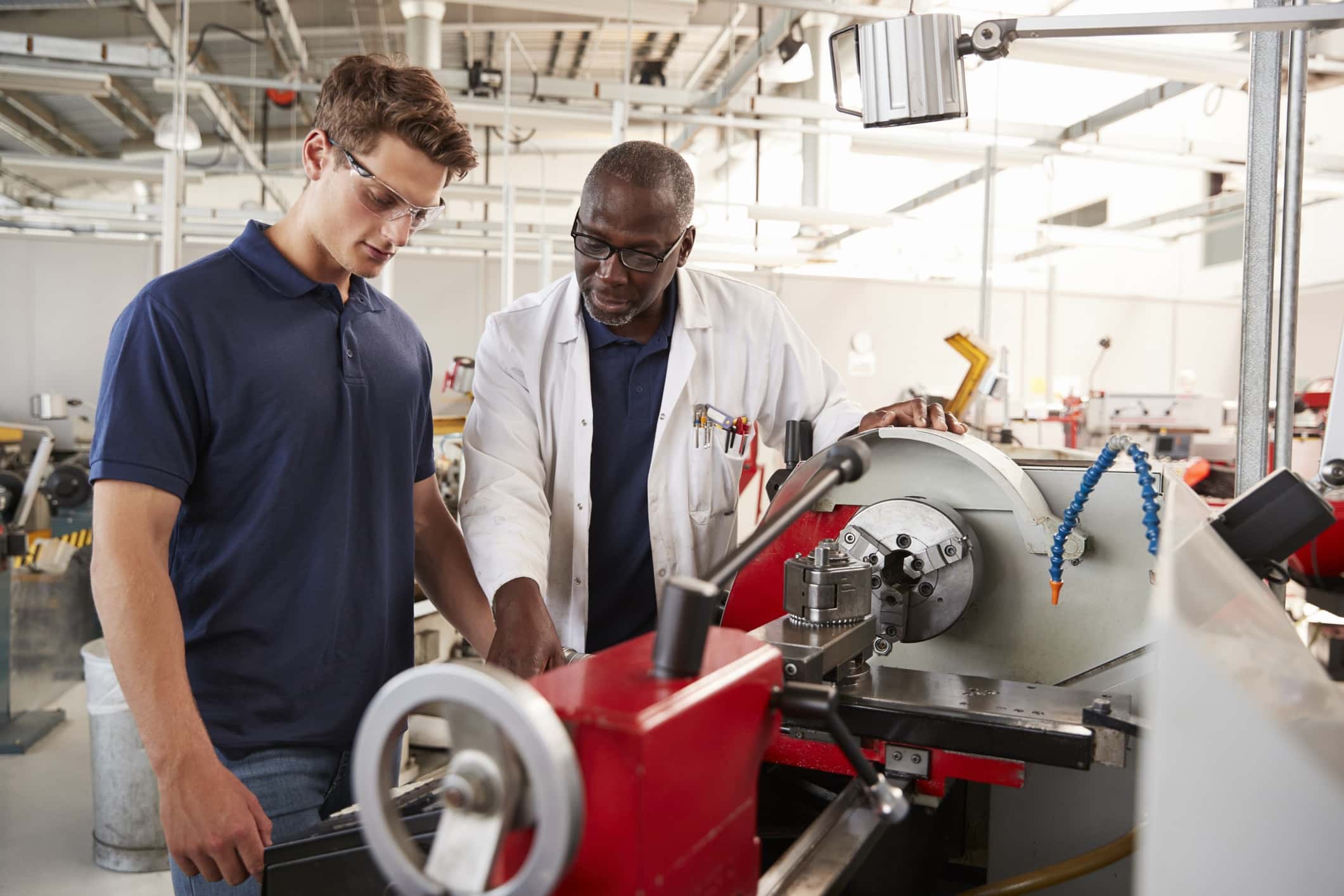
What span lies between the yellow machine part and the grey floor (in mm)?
2399

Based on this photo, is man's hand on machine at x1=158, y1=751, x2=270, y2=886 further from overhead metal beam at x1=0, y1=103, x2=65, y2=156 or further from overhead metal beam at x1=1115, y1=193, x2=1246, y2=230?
overhead metal beam at x1=0, y1=103, x2=65, y2=156

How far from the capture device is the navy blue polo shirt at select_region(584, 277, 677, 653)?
5.07 ft

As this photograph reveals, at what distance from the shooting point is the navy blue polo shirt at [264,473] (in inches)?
40.3

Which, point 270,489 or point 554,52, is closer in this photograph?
point 270,489

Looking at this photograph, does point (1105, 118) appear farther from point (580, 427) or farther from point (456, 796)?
point (456, 796)

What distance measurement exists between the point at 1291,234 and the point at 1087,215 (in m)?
9.01

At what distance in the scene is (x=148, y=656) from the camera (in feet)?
3.15

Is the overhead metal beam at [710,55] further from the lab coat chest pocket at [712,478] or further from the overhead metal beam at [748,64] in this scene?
the lab coat chest pocket at [712,478]

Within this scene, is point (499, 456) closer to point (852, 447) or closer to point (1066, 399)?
point (852, 447)

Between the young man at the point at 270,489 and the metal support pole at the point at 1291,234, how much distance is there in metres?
1.02

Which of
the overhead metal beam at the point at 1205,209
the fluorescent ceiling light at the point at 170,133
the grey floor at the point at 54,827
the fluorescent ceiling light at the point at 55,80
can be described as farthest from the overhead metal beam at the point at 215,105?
the overhead metal beam at the point at 1205,209

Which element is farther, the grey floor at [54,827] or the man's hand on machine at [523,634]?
the grey floor at [54,827]

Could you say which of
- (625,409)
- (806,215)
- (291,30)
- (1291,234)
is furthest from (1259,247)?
(291,30)

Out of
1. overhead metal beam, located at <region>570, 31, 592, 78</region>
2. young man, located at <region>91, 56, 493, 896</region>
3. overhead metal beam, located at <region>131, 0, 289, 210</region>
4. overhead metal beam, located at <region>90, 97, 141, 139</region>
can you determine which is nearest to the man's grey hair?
young man, located at <region>91, 56, 493, 896</region>
